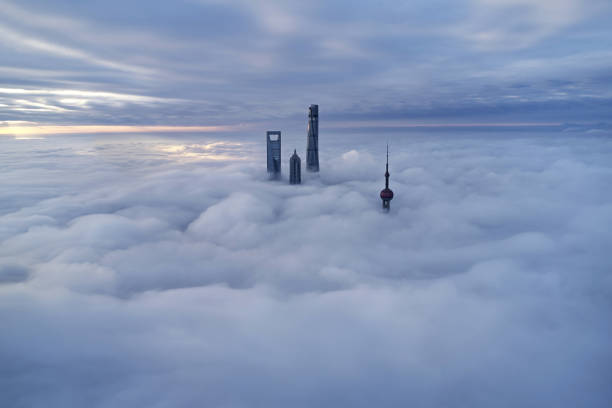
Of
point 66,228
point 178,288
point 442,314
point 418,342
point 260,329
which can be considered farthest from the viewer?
point 66,228

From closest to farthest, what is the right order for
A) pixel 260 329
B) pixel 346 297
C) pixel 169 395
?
pixel 169 395, pixel 260 329, pixel 346 297

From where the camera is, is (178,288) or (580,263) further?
(580,263)

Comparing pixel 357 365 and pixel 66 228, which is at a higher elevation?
pixel 66 228

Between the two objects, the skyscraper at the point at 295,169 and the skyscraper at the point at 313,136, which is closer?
the skyscraper at the point at 313,136

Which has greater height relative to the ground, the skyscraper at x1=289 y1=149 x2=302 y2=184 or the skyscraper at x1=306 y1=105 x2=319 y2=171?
the skyscraper at x1=306 y1=105 x2=319 y2=171

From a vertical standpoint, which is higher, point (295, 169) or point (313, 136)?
point (313, 136)

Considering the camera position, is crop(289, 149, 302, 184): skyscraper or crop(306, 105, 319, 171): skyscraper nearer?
crop(306, 105, 319, 171): skyscraper

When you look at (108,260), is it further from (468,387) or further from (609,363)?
(609,363)

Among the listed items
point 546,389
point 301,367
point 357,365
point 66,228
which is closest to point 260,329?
point 301,367

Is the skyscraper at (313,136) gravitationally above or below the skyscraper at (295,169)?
above
